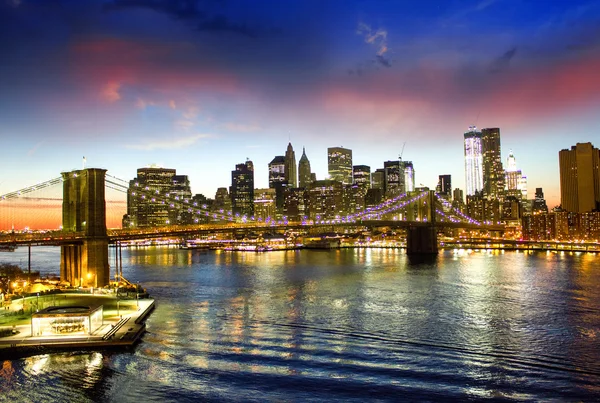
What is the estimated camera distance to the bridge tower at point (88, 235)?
4012 cm

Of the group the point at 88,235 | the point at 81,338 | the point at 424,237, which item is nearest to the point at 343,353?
the point at 81,338

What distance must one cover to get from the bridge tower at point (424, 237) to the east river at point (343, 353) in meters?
51.9

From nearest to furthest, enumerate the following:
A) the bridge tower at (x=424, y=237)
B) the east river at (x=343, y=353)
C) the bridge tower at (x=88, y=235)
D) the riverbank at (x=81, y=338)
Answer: the east river at (x=343, y=353) < the riverbank at (x=81, y=338) < the bridge tower at (x=88, y=235) < the bridge tower at (x=424, y=237)

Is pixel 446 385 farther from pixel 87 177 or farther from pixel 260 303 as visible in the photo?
pixel 87 177

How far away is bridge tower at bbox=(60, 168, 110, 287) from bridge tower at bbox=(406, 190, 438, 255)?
2518 inches

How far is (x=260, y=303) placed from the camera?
122 ft

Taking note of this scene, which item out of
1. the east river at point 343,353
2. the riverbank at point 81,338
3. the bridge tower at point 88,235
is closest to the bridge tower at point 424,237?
the east river at point 343,353

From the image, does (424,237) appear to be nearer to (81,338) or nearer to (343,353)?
(343,353)

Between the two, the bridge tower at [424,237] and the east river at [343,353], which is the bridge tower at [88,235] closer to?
the east river at [343,353]

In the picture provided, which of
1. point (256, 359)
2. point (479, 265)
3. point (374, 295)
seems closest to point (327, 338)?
point (256, 359)

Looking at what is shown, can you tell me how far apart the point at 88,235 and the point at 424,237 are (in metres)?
69.5

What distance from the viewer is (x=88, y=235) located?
40312mm

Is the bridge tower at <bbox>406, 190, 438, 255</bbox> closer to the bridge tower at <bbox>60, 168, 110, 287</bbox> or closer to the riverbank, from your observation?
the bridge tower at <bbox>60, 168, 110, 287</bbox>

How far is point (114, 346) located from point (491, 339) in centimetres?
1804
